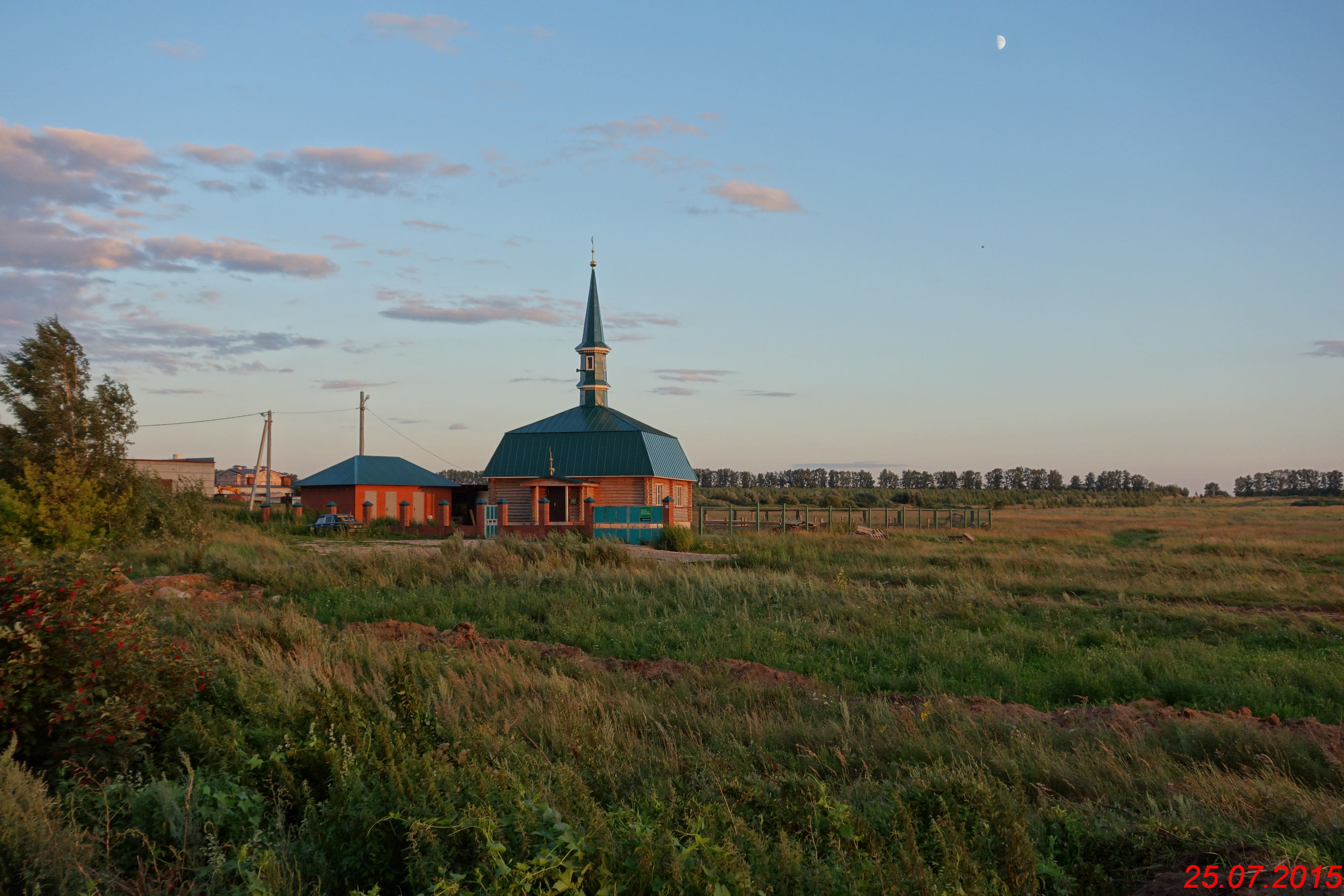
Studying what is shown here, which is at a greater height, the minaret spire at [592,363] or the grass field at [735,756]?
the minaret spire at [592,363]

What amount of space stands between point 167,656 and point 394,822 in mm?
2970

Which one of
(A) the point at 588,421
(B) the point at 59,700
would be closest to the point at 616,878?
(B) the point at 59,700

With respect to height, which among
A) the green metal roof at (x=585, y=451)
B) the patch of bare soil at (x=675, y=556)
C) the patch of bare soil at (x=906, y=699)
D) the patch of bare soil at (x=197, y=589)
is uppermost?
the green metal roof at (x=585, y=451)

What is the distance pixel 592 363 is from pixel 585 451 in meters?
6.19

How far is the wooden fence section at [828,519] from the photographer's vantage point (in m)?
37.2

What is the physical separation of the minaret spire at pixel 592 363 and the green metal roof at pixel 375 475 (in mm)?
8781

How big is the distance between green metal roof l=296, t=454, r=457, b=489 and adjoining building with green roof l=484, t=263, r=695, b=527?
6.15 meters

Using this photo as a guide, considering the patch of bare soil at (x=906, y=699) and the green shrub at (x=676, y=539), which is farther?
the green shrub at (x=676, y=539)

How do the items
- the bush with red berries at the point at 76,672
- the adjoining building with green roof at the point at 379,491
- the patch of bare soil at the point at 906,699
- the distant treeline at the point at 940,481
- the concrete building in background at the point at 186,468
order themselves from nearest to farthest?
the bush with red berries at the point at 76,672 < the patch of bare soil at the point at 906,699 < the adjoining building with green roof at the point at 379,491 < the concrete building in background at the point at 186,468 < the distant treeline at the point at 940,481

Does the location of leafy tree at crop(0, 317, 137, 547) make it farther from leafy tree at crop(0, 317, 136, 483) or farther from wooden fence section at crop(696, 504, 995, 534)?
wooden fence section at crop(696, 504, 995, 534)

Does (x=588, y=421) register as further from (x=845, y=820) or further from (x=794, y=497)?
(x=794, y=497)

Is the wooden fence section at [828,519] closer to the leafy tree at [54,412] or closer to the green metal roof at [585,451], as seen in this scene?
the green metal roof at [585,451]

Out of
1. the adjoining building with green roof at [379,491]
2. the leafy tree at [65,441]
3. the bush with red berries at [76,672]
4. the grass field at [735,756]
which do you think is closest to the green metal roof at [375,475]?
the adjoining building with green roof at [379,491]

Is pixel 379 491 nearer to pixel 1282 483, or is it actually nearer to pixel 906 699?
pixel 906 699
